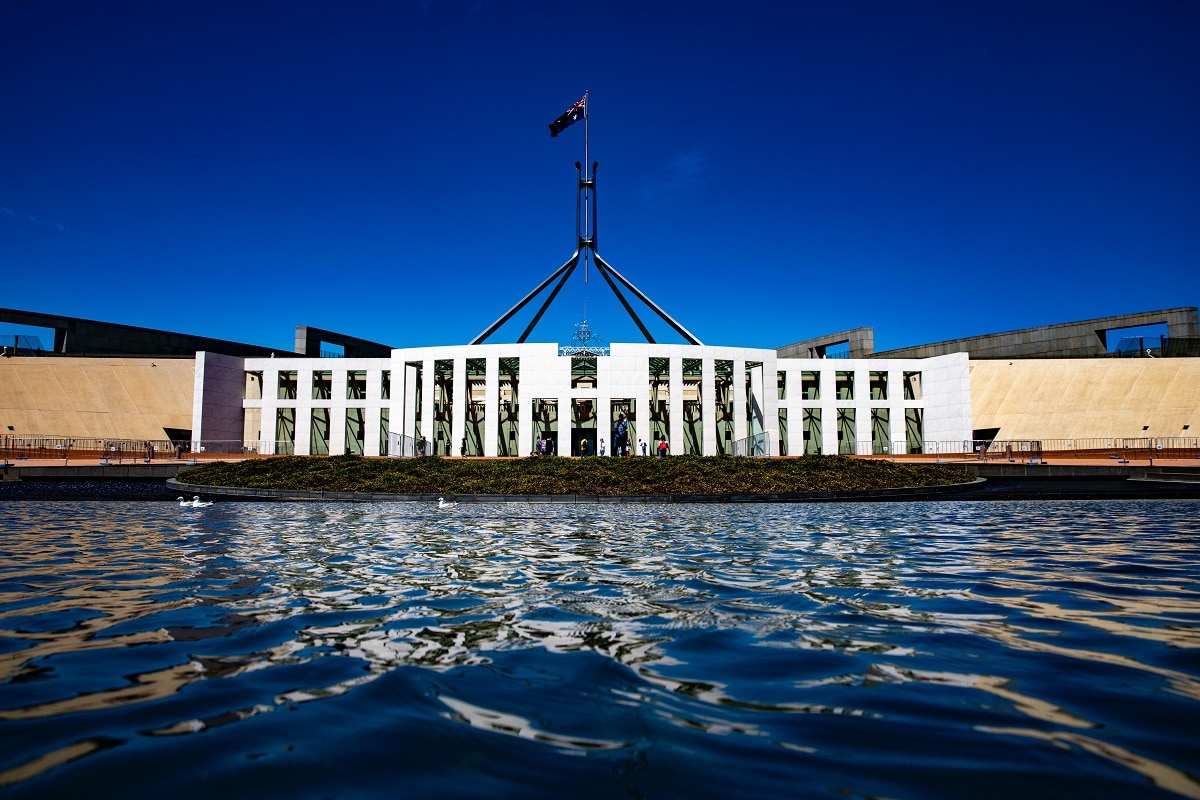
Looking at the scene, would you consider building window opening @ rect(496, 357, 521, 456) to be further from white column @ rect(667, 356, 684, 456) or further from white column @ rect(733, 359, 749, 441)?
white column @ rect(733, 359, 749, 441)

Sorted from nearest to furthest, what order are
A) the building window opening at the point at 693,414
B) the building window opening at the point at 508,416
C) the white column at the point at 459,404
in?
the white column at the point at 459,404
the building window opening at the point at 693,414
the building window opening at the point at 508,416

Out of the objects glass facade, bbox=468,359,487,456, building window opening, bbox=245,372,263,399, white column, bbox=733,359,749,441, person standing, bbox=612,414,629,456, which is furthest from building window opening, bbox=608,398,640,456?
building window opening, bbox=245,372,263,399

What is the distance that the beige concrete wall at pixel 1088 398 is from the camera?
42.4m

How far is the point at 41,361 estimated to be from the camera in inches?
1743

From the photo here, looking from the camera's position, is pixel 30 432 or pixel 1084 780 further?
pixel 30 432

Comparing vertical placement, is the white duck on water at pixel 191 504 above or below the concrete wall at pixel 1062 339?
below

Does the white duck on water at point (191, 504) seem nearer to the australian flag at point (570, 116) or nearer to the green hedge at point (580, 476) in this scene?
the green hedge at point (580, 476)

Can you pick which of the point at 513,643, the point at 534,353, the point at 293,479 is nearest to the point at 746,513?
the point at 513,643

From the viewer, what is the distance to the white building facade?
3938 centimetres

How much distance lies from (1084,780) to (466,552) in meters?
6.52

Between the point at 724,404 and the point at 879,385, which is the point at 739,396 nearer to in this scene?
the point at 724,404

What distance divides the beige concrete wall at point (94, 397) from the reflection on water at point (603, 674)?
4270cm

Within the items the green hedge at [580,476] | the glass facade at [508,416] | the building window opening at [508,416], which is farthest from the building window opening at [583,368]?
the green hedge at [580,476]

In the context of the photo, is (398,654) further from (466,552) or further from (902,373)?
(902,373)
